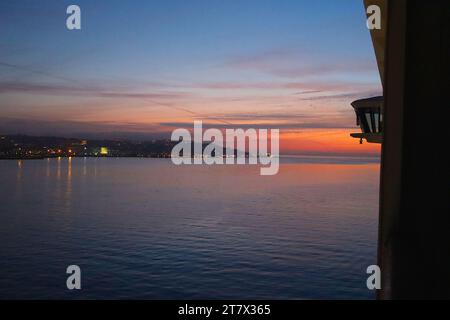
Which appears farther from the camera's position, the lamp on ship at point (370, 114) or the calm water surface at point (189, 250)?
the calm water surface at point (189, 250)

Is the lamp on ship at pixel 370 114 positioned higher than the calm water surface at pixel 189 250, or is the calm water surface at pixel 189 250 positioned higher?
the lamp on ship at pixel 370 114

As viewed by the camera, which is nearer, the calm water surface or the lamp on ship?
the lamp on ship

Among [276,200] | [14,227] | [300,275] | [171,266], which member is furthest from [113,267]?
[276,200]

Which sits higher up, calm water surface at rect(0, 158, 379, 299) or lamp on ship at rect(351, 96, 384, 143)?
lamp on ship at rect(351, 96, 384, 143)

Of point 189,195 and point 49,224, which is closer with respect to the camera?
point 49,224

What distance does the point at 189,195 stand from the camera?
107500mm

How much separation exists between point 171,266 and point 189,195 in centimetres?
6957

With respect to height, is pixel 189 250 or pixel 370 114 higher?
pixel 370 114

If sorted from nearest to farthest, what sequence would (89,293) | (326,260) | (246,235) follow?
(89,293)
(326,260)
(246,235)

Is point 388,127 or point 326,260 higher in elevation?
point 388,127

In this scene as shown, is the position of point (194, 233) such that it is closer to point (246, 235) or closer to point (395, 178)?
point (246, 235)

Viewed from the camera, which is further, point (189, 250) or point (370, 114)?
point (189, 250)
